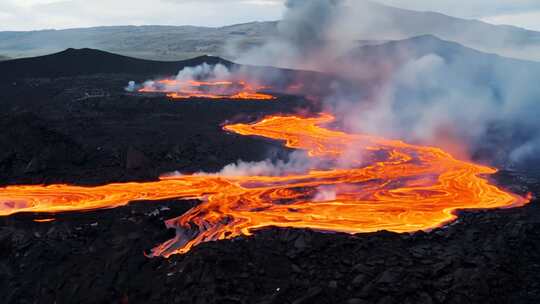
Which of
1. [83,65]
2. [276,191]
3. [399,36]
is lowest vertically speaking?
[276,191]

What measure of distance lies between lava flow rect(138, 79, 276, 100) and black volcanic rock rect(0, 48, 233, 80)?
7344 mm

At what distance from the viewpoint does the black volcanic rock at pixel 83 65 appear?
59.5 meters

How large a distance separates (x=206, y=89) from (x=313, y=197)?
35.6 m

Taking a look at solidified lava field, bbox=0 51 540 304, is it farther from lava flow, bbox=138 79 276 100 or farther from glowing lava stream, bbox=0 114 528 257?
lava flow, bbox=138 79 276 100

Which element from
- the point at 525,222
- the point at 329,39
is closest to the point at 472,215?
the point at 525,222

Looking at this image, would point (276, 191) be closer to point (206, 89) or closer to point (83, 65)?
point (206, 89)

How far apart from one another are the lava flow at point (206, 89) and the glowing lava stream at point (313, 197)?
23.9 meters

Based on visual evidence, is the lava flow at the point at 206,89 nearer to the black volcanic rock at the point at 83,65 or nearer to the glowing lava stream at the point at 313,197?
the black volcanic rock at the point at 83,65

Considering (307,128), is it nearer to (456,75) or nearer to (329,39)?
(456,75)

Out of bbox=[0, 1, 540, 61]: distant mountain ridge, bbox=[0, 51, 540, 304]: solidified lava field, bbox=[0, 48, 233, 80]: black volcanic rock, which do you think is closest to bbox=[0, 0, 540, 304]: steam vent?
bbox=[0, 51, 540, 304]: solidified lava field

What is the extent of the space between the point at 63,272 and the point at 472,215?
578 inches

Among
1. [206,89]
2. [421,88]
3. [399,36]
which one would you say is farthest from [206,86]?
[399,36]

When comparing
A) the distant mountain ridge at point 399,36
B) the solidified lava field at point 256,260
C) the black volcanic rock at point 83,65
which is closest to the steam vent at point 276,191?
the solidified lava field at point 256,260

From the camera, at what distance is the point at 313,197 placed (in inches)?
813
